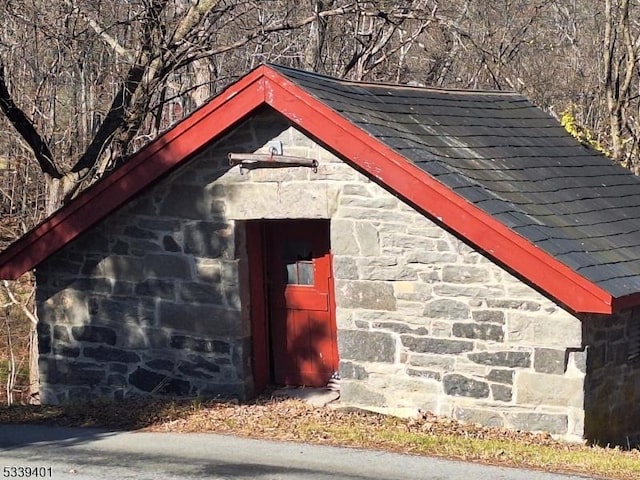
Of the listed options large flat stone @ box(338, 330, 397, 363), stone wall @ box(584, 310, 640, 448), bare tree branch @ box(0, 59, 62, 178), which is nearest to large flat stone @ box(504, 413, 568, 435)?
stone wall @ box(584, 310, 640, 448)

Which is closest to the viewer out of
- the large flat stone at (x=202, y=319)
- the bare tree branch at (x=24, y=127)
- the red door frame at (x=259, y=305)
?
the large flat stone at (x=202, y=319)

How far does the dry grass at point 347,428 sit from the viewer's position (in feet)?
24.9

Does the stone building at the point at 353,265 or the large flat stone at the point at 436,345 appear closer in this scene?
the stone building at the point at 353,265

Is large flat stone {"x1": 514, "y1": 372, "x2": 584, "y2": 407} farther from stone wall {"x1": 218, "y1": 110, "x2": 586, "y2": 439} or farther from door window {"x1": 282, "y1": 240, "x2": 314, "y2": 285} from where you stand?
door window {"x1": 282, "y1": 240, "x2": 314, "y2": 285}

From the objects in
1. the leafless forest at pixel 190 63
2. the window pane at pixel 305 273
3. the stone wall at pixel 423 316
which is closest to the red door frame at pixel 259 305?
the window pane at pixel 305 273

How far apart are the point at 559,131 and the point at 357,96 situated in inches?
125

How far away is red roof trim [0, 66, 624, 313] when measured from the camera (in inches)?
316

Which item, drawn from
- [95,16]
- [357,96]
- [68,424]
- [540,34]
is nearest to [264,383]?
[68,424]

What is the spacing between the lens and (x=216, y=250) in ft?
32.1

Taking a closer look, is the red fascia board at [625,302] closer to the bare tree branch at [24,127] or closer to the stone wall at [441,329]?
the stone wall at [441,329]

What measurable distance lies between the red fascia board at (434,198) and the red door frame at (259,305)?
1409mm

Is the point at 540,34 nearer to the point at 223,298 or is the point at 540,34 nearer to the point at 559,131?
the point at 559,131

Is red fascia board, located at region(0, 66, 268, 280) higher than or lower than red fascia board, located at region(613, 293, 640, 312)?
higher

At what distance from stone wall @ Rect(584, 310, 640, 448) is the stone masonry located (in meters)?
0.24
